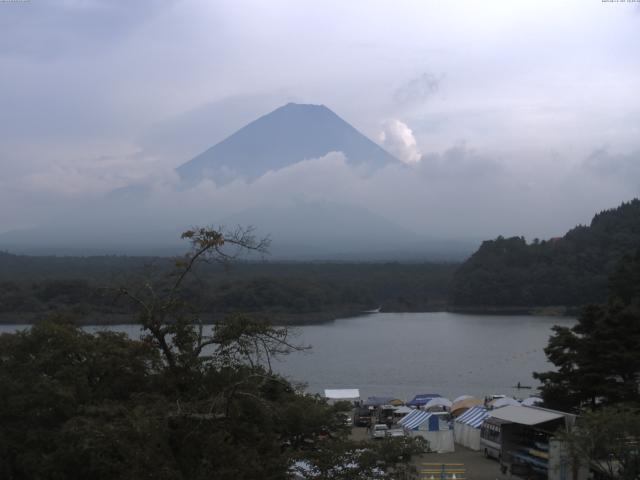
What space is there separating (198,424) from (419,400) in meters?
10.1

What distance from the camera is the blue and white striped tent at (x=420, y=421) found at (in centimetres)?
918

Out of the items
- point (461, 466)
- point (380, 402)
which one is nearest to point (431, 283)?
point (380, 402)

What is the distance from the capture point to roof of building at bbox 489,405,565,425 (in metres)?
7.39

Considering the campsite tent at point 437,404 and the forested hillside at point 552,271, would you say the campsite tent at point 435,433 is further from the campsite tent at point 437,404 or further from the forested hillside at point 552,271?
the forested hillside at point 552,271

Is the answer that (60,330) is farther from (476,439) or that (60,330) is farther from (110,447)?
(476,439)

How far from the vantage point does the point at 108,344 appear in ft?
15.1

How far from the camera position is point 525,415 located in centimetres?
780

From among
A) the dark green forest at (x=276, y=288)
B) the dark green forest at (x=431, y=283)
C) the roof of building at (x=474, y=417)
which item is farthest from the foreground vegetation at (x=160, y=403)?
the dark green forest at (x=431, y=283)

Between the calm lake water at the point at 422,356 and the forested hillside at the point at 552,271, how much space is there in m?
3.63

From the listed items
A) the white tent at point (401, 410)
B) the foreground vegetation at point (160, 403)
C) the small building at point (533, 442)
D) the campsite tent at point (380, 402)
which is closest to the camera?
the foreground vegetation at point (160, 403)

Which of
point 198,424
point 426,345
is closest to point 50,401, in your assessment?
point 198,424

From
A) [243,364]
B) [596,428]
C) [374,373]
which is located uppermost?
[243,364]

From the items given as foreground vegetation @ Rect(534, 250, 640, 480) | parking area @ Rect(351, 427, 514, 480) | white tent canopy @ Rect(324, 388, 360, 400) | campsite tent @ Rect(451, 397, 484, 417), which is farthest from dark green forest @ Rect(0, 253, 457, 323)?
foreground vegetation @ Rect(534, 250, 640, 480)

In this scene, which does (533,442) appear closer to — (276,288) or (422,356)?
(422,356)
